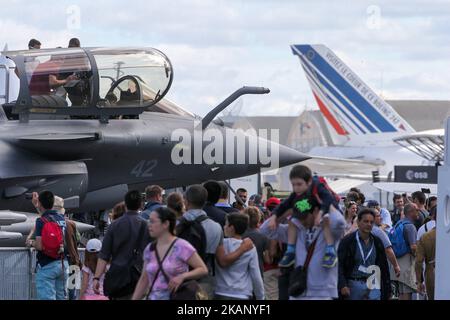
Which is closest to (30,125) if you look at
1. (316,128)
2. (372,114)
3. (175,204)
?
(175,204)

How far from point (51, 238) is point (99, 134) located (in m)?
3.08

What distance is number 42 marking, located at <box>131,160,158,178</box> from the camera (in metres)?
15.2

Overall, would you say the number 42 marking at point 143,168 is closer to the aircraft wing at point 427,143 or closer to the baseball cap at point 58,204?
the baseball cap at point 58,204

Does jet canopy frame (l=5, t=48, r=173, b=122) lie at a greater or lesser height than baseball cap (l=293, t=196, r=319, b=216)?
greater

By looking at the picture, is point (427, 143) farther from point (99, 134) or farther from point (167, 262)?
point (167, 262)

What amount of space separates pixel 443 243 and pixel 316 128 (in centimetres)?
9781

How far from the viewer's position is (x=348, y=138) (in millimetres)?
74812

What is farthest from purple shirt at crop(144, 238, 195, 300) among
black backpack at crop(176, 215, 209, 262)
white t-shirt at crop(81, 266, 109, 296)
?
white t-shirt at crop(81, 266, 109, 296)

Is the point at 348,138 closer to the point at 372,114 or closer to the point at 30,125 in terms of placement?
the point at 372,114

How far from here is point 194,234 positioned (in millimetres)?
9258

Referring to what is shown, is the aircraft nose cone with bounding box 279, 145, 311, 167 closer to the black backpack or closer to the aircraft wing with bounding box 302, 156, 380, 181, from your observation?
the black backpack

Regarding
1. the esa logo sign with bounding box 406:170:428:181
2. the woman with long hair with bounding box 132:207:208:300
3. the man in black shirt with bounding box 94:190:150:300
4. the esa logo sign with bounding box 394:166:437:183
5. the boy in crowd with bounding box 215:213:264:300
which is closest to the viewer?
the woman with long hair with bounding box 132:207:208:300

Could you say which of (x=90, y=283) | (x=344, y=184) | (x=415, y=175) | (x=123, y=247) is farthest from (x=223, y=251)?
(x=344, y=184)

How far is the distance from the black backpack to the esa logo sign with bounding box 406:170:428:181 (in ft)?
88.6
